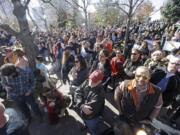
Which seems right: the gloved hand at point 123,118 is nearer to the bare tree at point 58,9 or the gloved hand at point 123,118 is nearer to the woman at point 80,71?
the woman at point 80,71

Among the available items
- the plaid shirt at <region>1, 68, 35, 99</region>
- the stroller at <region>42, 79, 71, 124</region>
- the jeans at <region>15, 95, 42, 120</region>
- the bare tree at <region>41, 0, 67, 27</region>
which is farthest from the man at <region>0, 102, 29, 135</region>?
the bare tree at <region>41, 0, 67, 27</region>

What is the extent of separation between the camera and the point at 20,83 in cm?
503

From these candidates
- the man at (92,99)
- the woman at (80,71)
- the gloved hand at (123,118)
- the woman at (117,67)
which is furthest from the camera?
the woman at (117,67)

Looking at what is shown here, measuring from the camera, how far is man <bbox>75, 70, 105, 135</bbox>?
442 cm

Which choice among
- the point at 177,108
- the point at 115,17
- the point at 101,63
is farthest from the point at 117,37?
the point at 115,17

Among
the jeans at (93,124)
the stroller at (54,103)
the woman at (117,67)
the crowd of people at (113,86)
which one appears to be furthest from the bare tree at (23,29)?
the jeans at (93,124)

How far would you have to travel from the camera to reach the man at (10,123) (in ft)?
9.66

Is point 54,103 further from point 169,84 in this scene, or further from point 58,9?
point 58,9

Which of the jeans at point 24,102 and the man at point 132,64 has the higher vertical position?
the man at point 132,64

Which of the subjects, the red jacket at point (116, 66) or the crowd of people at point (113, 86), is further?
the red jacket at point (116, 66)

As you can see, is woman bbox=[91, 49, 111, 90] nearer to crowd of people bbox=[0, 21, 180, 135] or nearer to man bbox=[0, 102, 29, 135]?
crowd of people bbox=[0, 21, 180, 135]

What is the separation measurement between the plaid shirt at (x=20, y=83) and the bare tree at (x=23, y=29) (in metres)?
2.11

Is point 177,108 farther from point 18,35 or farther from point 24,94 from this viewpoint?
point 18,35

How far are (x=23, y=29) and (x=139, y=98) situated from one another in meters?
4.80
